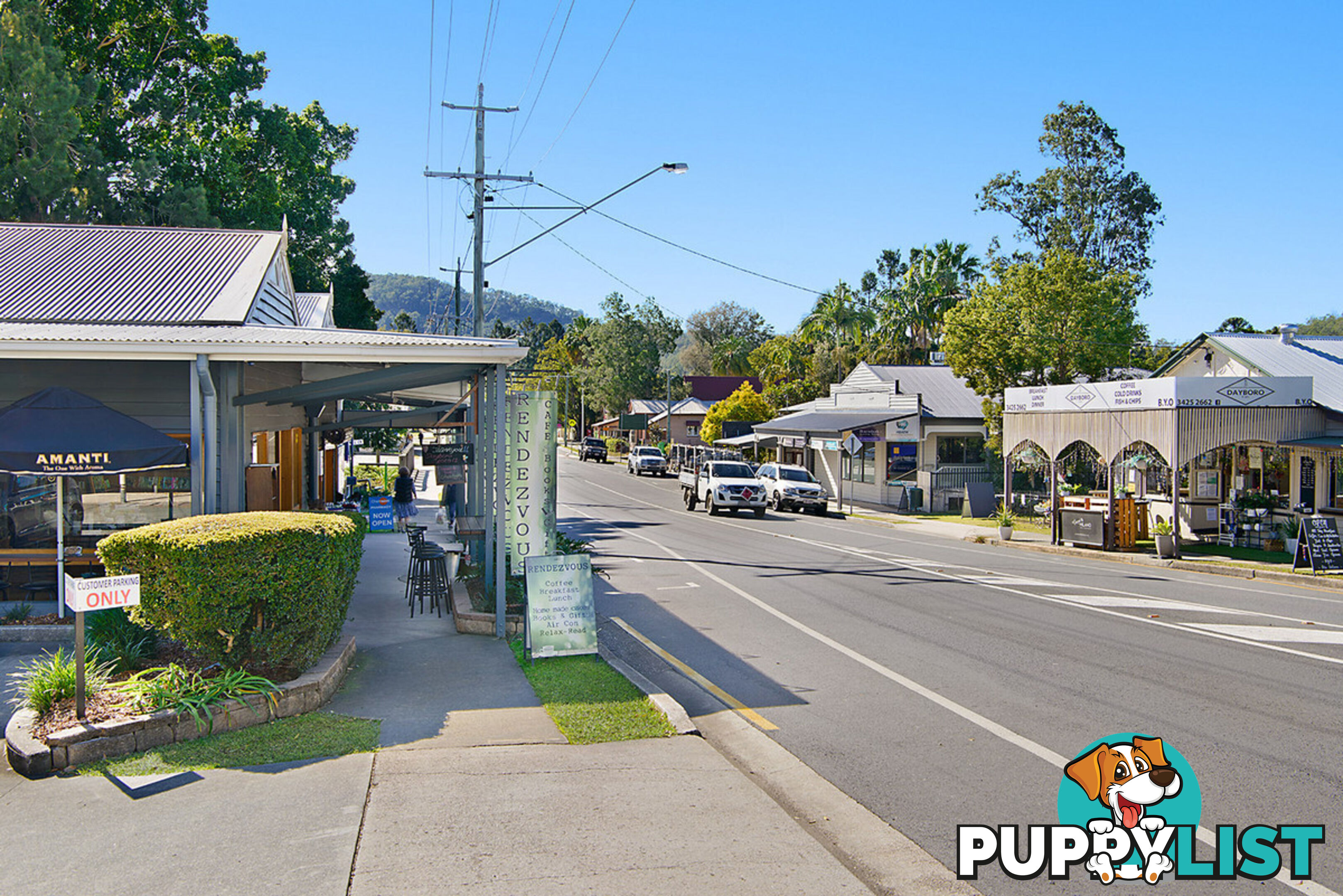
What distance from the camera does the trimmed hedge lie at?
7293 millimetres

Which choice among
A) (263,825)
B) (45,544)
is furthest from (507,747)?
(45,544)

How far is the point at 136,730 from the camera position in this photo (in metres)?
6.67

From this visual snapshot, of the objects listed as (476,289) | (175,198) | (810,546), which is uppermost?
(175,198)

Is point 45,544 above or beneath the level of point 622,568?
above

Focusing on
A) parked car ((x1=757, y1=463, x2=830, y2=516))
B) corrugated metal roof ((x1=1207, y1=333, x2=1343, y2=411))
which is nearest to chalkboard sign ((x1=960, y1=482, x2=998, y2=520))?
parked car ((x1=757, y1=463, x2=830, y2=516))

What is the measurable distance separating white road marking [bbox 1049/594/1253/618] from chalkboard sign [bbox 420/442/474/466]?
9.21m

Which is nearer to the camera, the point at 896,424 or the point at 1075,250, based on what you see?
the point at 896,424

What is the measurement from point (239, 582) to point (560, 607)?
3174 millimetres

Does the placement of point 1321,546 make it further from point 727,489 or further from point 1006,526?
point 727,489

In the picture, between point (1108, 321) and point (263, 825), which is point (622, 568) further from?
point (1108, 321)

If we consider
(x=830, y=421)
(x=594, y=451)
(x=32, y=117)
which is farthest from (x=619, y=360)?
(x=32, y=117)

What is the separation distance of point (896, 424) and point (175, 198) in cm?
2574

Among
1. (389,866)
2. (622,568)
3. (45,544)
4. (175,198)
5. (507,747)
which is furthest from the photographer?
(175,198)

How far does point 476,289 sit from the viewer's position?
2275 cm
